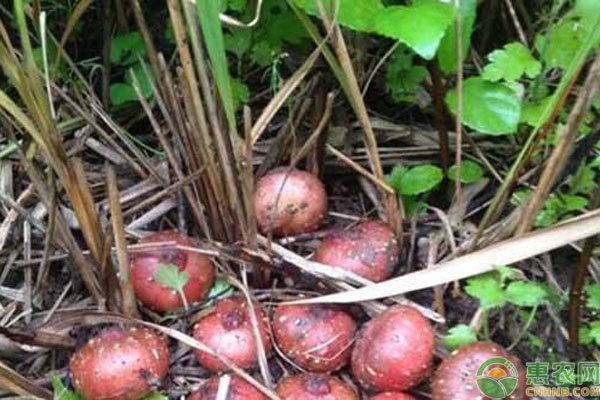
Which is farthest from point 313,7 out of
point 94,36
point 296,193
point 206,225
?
point 94,36

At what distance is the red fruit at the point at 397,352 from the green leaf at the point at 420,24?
429 millimetres

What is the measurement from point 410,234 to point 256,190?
0.31 m

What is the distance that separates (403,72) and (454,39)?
19 cm

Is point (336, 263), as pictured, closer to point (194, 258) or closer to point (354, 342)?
point (354, 342)

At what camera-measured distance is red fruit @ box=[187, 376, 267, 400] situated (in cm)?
129

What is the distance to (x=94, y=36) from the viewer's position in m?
1.89

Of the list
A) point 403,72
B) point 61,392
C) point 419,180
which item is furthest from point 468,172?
point 61,392

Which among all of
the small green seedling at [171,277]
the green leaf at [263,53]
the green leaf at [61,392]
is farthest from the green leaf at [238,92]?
the green leaf at [61,392]

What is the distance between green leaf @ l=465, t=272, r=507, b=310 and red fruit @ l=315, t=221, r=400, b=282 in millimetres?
178

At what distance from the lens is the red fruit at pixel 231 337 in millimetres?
1343

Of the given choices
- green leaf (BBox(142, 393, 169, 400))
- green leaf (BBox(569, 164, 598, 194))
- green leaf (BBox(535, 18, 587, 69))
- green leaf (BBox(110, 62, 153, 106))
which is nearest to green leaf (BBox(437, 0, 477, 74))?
green leaf (BBox(535, 18, 587, 69))

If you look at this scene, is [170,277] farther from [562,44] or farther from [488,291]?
[562,44]

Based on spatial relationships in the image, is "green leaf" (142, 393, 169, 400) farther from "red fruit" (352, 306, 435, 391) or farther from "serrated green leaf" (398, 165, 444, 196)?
"serrated green leaf" (398, 165, 444, 196)

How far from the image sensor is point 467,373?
123 centimetres
